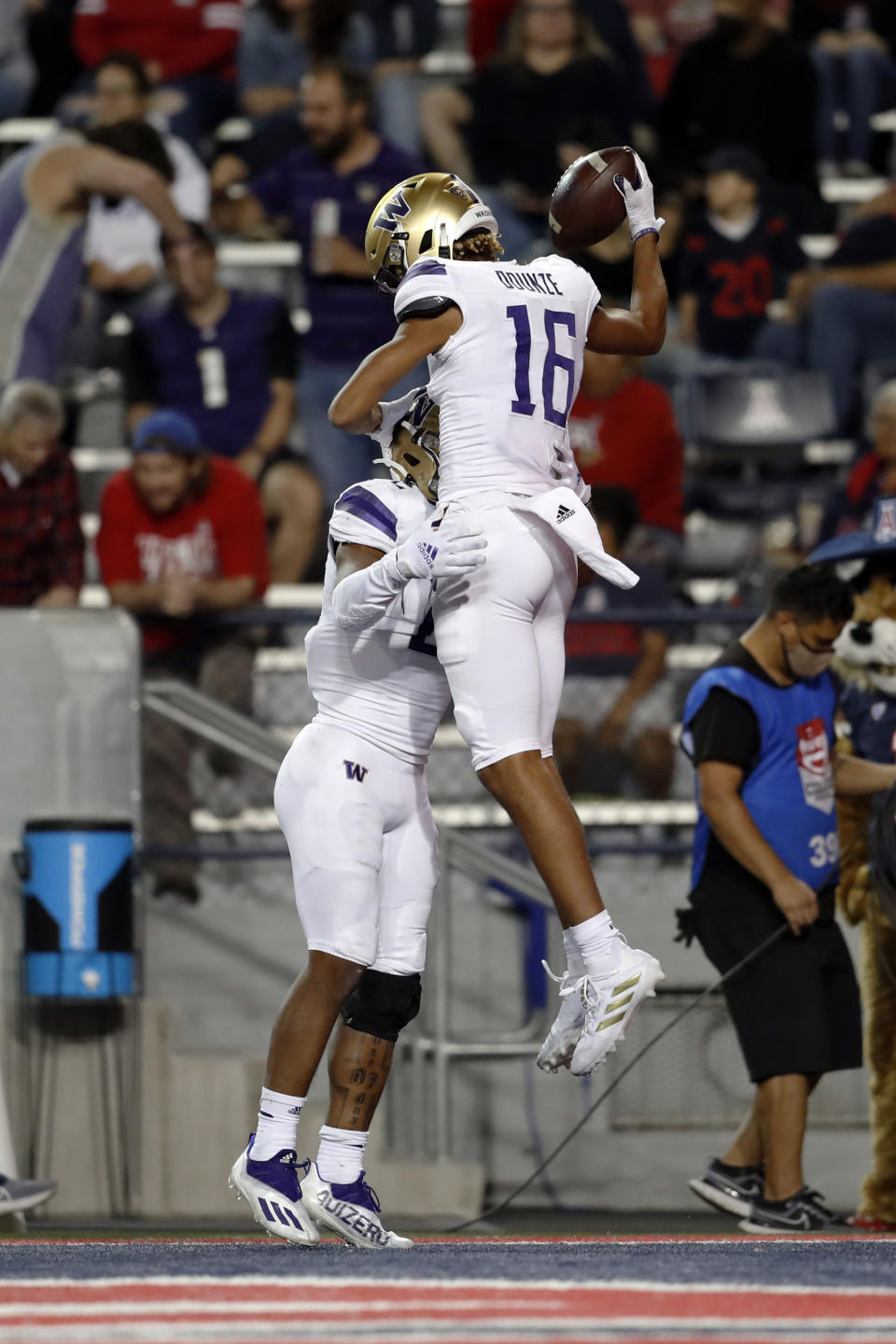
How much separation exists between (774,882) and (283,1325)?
301 cm

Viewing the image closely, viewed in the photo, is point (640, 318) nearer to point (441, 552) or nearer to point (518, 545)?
point (518, 545)

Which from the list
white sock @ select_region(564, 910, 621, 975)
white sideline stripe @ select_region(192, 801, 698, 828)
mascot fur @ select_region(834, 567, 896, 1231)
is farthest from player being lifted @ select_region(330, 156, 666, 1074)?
white sideline stripe @ select_region(192, 801, 698, 828)

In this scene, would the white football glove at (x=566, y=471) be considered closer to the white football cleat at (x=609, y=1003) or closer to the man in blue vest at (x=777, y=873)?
the white football cleat at (x=609, y=1003)

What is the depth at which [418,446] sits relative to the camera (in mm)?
4430

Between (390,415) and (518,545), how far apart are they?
53 centimetres

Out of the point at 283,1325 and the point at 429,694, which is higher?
the point at 429,694

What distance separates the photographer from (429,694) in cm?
441

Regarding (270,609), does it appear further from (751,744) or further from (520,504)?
(520,504)

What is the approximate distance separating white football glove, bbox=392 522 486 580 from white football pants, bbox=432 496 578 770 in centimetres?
A: 9

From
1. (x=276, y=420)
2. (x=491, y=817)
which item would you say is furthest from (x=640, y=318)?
(x=276, y=420)

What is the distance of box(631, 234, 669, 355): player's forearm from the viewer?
4.40m

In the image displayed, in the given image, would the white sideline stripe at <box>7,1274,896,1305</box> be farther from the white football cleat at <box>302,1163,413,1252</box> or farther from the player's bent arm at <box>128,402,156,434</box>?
the player's bent arm at <box>128,402,156,434</box>

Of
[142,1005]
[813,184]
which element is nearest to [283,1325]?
[142,1005]

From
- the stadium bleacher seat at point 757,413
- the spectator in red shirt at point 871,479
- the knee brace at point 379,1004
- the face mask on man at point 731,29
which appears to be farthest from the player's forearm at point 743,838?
the face mask on man at point 731,29
